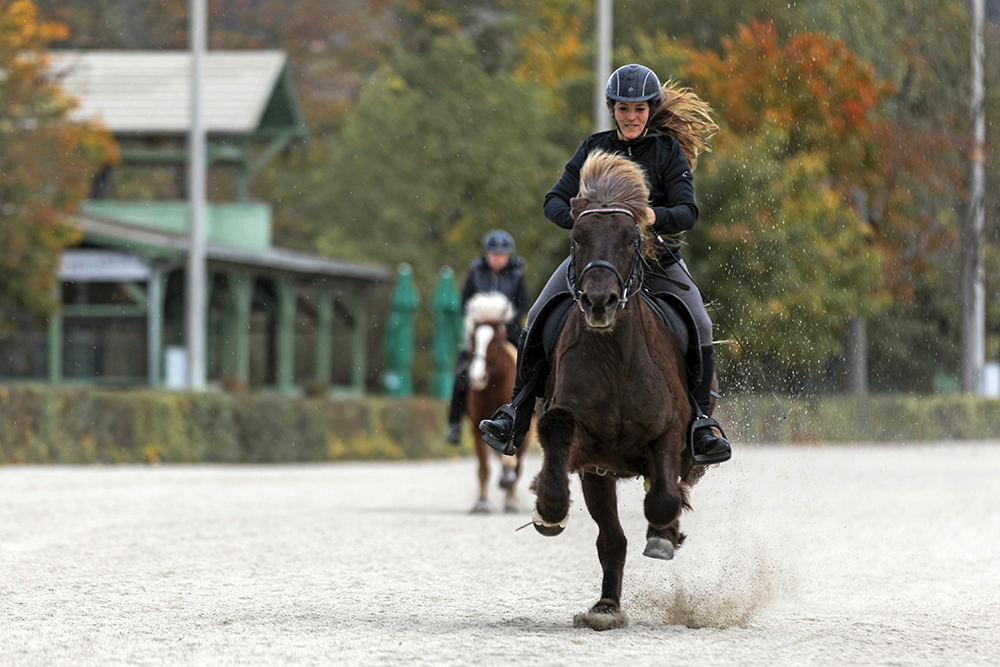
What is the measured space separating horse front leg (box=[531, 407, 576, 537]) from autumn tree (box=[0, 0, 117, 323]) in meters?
26.1

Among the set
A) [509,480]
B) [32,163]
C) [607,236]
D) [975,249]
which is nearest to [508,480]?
[509,480]

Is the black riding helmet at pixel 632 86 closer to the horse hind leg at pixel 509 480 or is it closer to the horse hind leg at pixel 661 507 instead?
the horse hind leg at pixel 661 507

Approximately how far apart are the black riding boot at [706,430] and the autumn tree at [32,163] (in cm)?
2569

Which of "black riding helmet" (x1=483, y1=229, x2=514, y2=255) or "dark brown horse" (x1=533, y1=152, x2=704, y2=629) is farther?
"black riding helmet" (x1=483, y1=229, x2=514, y2=255)

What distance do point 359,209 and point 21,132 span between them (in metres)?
20.8

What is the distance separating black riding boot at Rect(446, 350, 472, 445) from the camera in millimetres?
17453

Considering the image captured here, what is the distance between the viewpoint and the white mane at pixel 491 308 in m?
17.1

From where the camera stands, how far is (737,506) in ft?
61.5

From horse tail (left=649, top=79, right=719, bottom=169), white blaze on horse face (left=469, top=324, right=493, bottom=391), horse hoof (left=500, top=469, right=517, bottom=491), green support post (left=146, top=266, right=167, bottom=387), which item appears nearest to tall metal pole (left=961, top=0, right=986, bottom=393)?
green support post (left=146, top=266, right=167, bottom=387)

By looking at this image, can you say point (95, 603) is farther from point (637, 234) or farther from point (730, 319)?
point (730, 319)

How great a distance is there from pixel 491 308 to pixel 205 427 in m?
11.2

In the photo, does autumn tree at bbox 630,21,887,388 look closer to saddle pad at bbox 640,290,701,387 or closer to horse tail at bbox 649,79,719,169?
horse tail at bbox 649,79,719,169

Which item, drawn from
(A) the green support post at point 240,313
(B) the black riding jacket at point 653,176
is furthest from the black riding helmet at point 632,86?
(A) the green support post at point 240,313

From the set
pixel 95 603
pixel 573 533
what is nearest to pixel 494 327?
pixel 573 533
